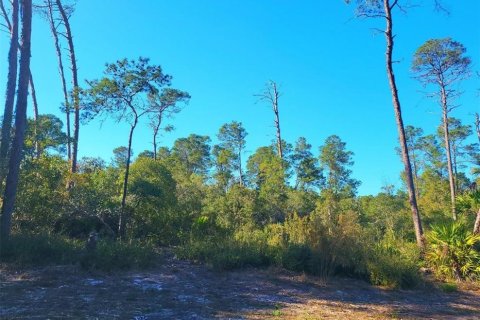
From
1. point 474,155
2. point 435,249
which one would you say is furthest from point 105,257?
point 474,155

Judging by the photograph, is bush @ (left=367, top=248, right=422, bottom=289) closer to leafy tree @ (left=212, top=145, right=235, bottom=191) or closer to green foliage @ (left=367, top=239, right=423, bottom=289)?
green foliage @ (left=367, top=239, right=423, bottom=289)

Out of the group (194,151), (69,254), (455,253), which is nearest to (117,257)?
(69,254)

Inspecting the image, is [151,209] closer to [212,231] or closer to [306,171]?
[212,231]

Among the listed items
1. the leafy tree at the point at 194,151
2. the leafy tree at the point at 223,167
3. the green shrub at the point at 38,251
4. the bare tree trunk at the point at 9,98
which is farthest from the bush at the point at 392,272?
the leafy tree at the point at 194,151

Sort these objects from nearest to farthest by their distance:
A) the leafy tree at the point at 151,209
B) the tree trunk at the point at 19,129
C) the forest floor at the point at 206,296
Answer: the forest floor at the point at 206,296 → the tree trunk at the point at 19,129 → the leafy tree at the point at 151,209

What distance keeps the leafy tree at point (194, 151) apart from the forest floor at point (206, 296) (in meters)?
34.1

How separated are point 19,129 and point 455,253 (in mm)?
12319

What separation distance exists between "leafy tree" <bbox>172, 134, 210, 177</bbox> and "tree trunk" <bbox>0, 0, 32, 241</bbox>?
3190 cm

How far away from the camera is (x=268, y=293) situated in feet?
25.1

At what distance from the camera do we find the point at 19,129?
34.9ft

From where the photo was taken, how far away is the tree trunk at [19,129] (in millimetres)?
9981

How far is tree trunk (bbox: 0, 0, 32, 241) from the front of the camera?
9.98 meters

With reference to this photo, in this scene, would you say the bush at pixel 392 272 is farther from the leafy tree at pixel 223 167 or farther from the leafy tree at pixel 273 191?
the leafy tree at pixel 223 167

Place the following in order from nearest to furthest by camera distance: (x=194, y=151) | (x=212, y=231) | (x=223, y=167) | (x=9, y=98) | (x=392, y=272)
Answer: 1. (x=392, y=272)
2. (x=9, y=98)
3. (x=212, y=231)
4. (x=223, y=167)
5. (x=194, y=151)
